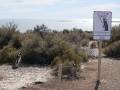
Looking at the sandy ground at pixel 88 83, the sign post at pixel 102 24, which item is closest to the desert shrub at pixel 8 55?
the sandy ground at pixel 88 83

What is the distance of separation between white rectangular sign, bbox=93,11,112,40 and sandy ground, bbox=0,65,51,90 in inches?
138

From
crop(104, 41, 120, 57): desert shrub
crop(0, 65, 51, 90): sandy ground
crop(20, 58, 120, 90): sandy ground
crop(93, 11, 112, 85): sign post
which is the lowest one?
crop(0, 65, 51, 90): sandy ground

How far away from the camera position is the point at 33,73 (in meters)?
21.4

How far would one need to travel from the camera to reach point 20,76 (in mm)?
20250

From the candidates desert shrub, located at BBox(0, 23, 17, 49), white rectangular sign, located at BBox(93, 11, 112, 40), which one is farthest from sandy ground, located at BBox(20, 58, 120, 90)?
desert shrub, located at BBox(0, 23, 17, 49)

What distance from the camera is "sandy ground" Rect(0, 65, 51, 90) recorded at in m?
17.4

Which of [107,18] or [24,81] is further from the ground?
[107,18]

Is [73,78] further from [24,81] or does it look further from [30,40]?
[30,40]

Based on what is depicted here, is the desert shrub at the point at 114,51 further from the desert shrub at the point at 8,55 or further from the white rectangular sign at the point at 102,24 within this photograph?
the white rectangular sign at the point at 102,24

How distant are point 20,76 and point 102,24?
561cm

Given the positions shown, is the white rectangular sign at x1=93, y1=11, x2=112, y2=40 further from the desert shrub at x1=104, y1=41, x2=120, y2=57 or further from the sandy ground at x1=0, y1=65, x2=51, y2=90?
the desert shrub at x1=104, y1=41, x2=120, y2=57

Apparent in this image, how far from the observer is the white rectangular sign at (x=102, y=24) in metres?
17.0

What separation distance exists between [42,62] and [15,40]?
5.84 meters

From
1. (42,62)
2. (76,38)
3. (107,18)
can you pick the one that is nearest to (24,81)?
(107,18)
